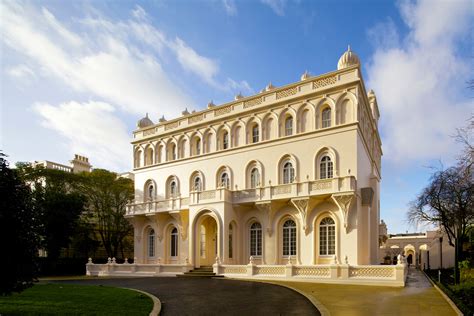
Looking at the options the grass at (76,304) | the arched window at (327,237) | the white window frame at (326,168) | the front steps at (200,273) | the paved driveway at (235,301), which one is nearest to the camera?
the grass at (76,304)

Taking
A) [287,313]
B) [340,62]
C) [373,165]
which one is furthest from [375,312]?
[373,165]

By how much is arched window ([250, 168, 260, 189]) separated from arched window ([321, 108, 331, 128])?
5674mm

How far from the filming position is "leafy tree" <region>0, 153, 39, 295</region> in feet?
33.7

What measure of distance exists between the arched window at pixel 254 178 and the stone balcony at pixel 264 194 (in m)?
1.00

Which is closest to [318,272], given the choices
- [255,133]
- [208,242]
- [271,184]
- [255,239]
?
[255,239]

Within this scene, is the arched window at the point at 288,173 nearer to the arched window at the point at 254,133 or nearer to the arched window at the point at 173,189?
the arched window at the point at 254,133

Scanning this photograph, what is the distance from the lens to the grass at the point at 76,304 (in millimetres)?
10479

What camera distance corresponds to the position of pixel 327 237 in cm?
2356

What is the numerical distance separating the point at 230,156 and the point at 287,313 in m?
18.6

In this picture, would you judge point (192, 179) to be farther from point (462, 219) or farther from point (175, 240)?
point (462, 219)

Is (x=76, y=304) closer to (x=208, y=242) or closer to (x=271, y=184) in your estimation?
(x=271, y=184)

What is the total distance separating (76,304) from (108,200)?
27.6 metres

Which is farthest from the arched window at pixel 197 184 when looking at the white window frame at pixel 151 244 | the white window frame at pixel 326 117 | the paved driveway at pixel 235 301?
the paved driveway at pixel 235 301

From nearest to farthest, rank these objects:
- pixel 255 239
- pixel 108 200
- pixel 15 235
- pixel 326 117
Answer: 1. pixel 15 235
2. pixel 326 117
3. pixel 255 239
4. pixel 108 200
